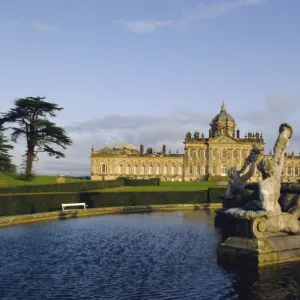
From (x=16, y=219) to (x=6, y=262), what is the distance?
771 cm

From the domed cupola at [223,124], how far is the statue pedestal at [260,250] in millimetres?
80422

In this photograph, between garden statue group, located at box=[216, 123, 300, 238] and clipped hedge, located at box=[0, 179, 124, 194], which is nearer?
garden statue group, located at box=[216, 123, 300, 238]

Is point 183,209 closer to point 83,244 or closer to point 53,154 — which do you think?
point 83,244

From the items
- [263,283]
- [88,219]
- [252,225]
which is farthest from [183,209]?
[263,283]

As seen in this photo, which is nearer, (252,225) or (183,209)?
(252,225)

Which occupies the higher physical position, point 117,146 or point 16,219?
point 117,146

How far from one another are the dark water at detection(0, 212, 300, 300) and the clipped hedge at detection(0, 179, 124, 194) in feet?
50.9

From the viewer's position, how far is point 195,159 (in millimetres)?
87188

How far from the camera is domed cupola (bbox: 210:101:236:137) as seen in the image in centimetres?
9125

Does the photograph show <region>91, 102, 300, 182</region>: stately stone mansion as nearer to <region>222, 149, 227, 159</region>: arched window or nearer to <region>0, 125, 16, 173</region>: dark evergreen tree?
<region>222, 149, 227, 159</region>: arched window

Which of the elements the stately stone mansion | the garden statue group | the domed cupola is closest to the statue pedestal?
the garden statue group

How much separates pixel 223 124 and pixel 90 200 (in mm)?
69958

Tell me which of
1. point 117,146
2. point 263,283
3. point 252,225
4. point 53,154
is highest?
point 117,146

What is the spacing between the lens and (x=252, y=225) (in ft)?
32.8
